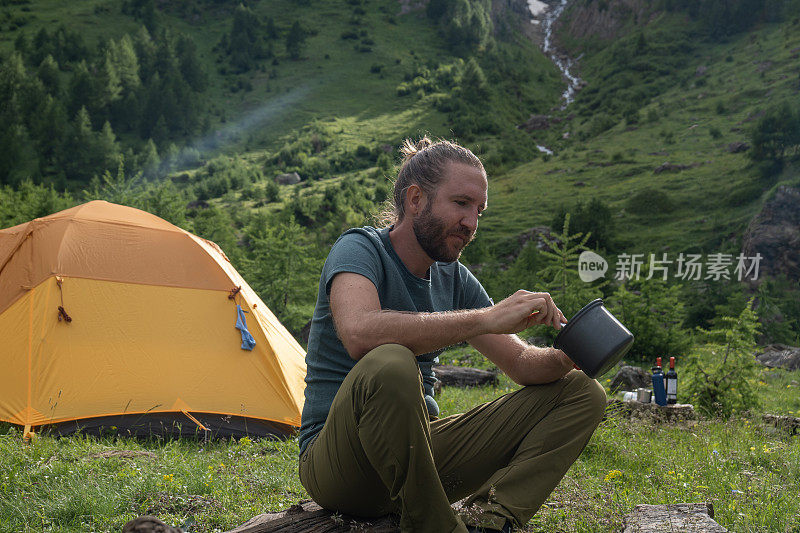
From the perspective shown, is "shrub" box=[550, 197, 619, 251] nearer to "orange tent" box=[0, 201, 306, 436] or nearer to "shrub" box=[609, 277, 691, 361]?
"shrub" box=[609, 277, 691, 361]

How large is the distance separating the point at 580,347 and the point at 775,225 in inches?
1246

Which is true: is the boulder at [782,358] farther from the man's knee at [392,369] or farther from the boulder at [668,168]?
the boulder at [668,168]

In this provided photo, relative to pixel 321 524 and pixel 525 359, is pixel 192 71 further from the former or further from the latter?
pixel 321 524

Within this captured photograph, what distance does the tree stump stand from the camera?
9.62ft

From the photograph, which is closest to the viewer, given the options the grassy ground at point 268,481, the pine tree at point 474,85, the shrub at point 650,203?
the grassy ground at point 268,481

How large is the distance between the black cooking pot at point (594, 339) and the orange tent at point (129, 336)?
451 centimetres

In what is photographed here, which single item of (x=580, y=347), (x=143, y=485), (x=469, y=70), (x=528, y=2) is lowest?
(x=143, y=485)

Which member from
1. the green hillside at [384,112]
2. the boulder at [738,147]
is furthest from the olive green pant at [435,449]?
the boulder at [738,147]

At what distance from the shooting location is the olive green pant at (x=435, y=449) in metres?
2.34

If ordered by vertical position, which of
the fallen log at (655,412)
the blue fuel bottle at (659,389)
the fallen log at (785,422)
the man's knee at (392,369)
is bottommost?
the fallen log at (785,422)

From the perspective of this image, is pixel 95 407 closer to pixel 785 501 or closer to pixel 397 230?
pixel 397 230

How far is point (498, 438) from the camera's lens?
9.93 feet

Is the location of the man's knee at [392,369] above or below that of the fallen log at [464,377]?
above

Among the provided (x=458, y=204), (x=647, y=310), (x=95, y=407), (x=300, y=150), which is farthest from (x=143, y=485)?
(x=300, y=150)
